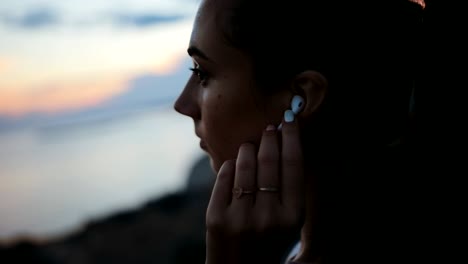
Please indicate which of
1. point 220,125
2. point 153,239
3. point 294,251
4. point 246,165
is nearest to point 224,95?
point 220,125

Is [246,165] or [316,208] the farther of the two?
[316,208]

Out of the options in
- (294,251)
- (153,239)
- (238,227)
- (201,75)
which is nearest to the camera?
(238,227)

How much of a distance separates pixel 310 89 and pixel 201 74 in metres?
0.27

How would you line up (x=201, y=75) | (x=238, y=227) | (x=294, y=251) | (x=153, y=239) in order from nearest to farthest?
(x=238, y=227) < (x=201, y=75) < (x=294, y=251) < (x=153, y=239)

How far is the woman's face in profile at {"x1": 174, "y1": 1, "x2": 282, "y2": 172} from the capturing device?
1.30m

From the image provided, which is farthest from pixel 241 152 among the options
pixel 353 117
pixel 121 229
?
pixel 121 229

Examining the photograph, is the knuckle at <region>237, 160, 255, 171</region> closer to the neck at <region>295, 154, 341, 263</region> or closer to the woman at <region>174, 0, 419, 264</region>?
the woman at <region>174, 0, 419, 264</region>

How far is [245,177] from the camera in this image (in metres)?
Result: 1.19

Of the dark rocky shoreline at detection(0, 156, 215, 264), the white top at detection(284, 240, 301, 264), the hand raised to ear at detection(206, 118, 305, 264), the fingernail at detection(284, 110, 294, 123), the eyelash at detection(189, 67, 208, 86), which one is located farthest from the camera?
the dark rocky shoreline at detection(0, 156, 215, 264)

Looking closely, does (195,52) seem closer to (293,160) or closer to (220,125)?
(220,125)

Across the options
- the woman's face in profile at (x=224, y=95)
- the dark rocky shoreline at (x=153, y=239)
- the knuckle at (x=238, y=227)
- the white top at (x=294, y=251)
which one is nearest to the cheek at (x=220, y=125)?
the woman's face in profile at (x=224, y=95)

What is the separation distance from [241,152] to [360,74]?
1.01ft

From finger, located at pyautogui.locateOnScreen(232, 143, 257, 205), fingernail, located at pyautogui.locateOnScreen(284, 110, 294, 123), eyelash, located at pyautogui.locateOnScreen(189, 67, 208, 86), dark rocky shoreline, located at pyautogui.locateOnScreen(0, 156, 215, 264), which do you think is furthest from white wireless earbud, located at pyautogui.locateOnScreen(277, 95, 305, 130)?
dark rocky shoreline, located at pyautogui.locateOnScreen(0, 156, 215, 264)

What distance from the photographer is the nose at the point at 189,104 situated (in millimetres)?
1397
